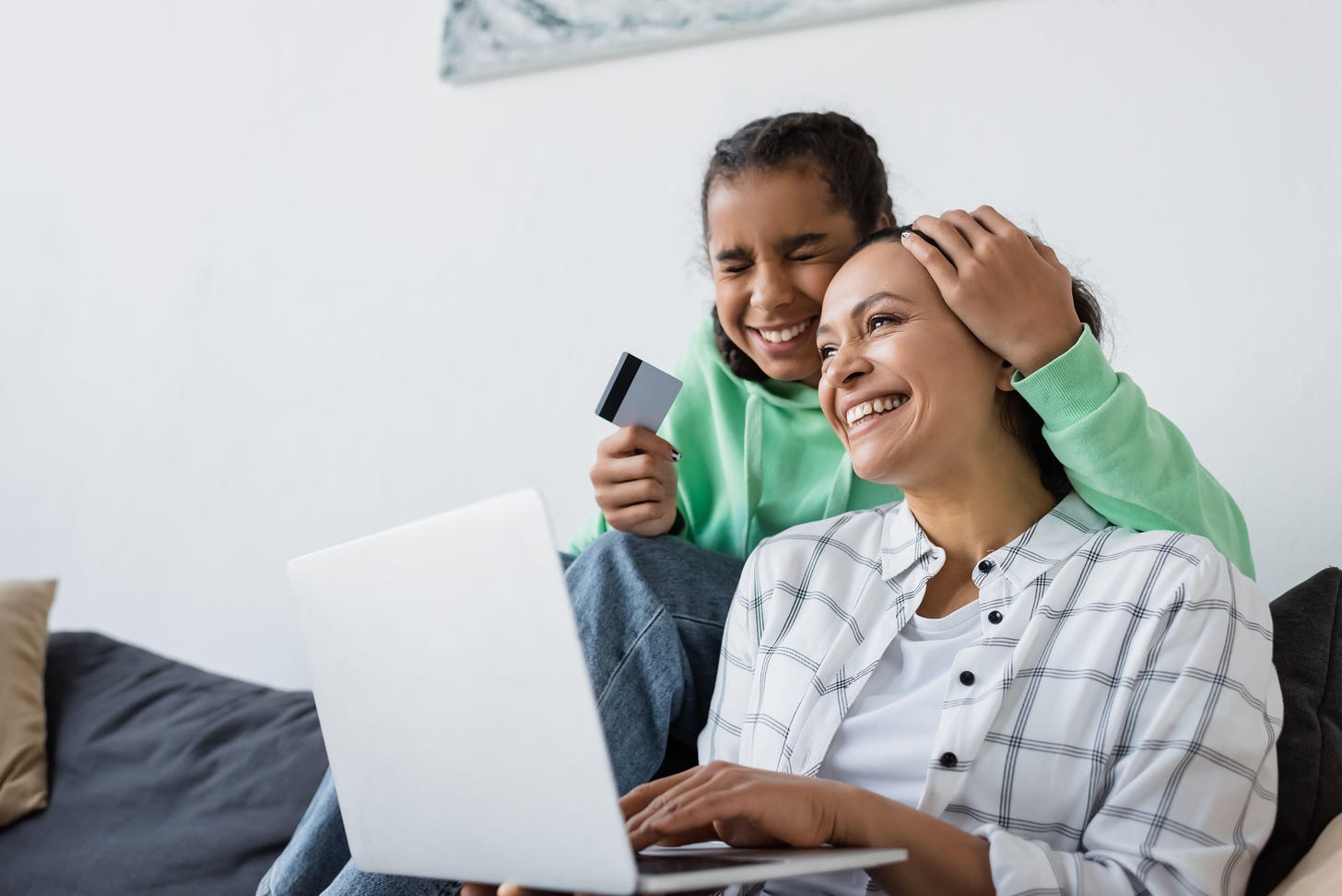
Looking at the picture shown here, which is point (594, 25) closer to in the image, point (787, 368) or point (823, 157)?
point (823, 157)

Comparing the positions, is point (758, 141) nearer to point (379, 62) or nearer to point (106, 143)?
point (379, 62)

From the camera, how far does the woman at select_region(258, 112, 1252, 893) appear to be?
112 centimetres

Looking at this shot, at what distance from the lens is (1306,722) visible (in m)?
1.05

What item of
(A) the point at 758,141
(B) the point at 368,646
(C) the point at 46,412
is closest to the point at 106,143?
(C) the point at 46,412

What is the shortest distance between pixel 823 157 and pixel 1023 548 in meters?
0.56

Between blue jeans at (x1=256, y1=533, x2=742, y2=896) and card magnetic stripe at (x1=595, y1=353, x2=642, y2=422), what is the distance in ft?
0.49

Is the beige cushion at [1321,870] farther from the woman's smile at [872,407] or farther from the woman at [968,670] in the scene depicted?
the woman's smile at [872,407]

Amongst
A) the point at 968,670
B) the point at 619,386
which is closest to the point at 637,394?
the point at 619,386

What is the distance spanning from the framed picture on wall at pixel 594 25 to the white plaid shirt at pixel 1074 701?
38.6 inches

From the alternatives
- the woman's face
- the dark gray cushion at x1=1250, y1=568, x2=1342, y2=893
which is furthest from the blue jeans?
the dark gray cushion at x1=1250, y1=568, x2=1342, y2=893

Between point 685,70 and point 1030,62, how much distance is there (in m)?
0.58

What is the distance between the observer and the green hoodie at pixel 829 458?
111 cm

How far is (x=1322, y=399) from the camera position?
1.44 metres

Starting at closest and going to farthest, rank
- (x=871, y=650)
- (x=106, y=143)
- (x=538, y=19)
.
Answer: (x=871, y=650)
(x=538, y=19)
(x=106, y=143)
